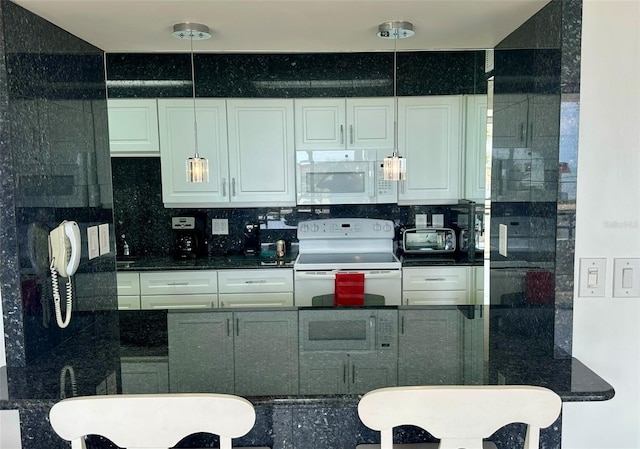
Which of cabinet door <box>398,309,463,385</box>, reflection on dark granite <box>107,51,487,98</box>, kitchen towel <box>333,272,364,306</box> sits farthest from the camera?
reflection on dark granite <box>107,51,487,98</box>

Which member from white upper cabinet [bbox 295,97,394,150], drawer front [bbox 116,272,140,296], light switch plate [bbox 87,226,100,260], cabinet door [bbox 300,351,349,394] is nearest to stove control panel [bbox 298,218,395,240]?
white upper cabinet [bbox 295,97,394,150]

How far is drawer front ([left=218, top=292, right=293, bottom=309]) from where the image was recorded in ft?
11.2

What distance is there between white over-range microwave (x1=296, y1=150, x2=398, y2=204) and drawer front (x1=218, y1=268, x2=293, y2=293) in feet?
1.91

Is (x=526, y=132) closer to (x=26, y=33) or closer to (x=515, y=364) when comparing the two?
(x=515, y=364)

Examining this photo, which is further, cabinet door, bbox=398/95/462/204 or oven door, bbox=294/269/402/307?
cabinet door, bbox=398/95/462/204

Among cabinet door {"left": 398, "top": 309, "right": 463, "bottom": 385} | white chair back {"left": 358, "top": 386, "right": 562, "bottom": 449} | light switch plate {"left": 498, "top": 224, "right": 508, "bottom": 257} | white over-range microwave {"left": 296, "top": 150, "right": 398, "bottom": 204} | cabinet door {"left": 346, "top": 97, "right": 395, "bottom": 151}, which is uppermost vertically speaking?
cabinet door {"left": 346, "top": 97, "right": 395, "bottom": 151}

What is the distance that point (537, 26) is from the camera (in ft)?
5.21

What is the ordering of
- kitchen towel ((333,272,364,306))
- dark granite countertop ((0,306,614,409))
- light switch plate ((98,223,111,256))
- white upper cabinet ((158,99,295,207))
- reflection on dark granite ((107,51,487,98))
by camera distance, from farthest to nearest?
1. reflection on dark granite ((107,51,487,98))
2. white upper cabinet ((158,99,295,207))
3. kitchen towel ((333,272,364,306))
4. light switch plate ((98,223,111,256))
5. dark granite countertop ((0,306,614,409))

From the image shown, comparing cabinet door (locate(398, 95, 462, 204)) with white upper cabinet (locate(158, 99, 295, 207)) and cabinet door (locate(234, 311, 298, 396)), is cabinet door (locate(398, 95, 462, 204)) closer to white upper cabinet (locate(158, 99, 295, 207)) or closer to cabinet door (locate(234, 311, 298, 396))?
white upper cabinet (locate(158, 99, 295, 207))

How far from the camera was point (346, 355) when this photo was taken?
5.07ft

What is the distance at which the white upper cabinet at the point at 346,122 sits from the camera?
3512 millimetres

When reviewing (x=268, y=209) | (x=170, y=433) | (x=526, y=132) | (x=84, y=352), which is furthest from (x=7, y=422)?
(x=268, y=209)

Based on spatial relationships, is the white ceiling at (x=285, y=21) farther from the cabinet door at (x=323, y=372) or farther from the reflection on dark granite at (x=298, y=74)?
the reflection on dark granite at (x=298, y=74)

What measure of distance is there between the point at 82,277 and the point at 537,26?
1.90 m
